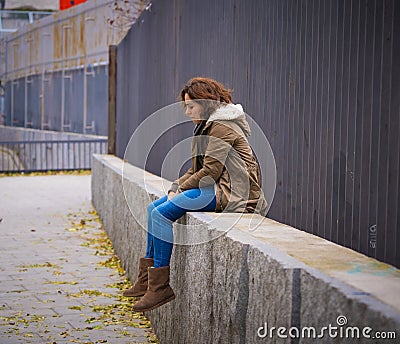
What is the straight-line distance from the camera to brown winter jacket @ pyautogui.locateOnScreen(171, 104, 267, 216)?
5.62 metres

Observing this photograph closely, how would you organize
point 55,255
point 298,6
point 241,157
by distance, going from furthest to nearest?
point 55,255 < point 241,157 < point 298,6

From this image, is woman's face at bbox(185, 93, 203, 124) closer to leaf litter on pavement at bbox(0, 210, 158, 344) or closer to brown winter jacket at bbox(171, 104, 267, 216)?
brown winter jacket at bbox(171, 104, 267, 216)

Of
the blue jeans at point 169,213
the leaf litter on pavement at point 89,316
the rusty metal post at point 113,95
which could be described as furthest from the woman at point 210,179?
the rusty metal post at point 113,95

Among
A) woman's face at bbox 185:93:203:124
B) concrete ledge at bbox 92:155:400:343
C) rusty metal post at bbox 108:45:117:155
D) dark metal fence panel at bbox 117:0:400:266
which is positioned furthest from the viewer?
rusty metal post at bbox 108:45:117:155

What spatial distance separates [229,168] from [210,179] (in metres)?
0.14

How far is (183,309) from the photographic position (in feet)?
18.4

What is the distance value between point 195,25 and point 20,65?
33143mm

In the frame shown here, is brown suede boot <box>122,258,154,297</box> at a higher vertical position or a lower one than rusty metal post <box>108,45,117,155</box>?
lower

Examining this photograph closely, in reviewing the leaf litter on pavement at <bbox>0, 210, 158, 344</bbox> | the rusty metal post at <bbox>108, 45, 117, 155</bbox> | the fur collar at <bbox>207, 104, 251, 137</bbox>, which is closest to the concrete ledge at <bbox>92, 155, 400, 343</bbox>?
the leaf litter on pavement at <bbox>0, 210, 158, 344</bbox>

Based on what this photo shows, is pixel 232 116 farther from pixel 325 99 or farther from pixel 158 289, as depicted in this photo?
pixel 158 289

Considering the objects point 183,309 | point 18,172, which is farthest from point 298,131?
point 18,172

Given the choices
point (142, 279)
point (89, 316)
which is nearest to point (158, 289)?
point (142, 279)

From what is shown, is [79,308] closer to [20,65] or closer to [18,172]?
[18,172]

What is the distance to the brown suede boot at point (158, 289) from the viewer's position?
224 inches
